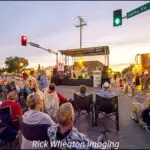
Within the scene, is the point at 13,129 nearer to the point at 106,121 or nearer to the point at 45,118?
the point at 45,118

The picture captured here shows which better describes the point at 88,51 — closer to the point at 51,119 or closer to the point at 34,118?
the point at 51,119

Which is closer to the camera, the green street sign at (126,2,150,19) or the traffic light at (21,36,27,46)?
the green street sign at (126,2,150,19)

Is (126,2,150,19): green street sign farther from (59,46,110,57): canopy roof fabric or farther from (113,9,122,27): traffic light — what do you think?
(59,46,110,57): canopy roof fabric

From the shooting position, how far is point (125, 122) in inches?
247

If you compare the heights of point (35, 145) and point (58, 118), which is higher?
point (58, 118)

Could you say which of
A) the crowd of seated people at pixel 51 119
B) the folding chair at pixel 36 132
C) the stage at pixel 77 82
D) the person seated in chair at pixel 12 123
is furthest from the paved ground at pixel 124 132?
the stage at pixel 77 82

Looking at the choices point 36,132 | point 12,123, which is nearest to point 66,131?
point 36,132

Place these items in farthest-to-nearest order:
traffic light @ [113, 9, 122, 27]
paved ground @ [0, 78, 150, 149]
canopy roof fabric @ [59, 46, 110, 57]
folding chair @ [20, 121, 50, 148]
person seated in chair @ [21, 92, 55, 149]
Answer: canopy roof fabric @ [59, 46, 110, 57], traffic light @ [113, 9, 122, 27], paved ground @ [0, 78, 150, 149], person seated in chair @ [21, 92, 55, 149], folding chair @ [20, 121, 50, 148]

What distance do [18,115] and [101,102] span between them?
8.61 feet

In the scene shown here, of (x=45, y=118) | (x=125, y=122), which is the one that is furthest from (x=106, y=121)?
(x=45, y=118)

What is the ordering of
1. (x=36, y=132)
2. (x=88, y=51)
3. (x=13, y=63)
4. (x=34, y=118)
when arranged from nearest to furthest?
1. (x=36, y=132)
2. (x=34, y=118)
3. (x=88, y=51)
4. (x=13, y=63)

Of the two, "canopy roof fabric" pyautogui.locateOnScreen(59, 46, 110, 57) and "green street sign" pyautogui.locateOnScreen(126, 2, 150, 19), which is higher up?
"green street sign" pyautogui.locateOnScreen(126, 2, 150, 19)

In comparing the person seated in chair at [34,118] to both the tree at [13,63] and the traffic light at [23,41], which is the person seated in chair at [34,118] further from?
the tree at [13,63]

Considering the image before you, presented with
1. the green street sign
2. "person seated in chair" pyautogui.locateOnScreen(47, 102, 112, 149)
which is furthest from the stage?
"person seated in chair" pyautogui.locateOnScreen(47, 102, 112, 149)
